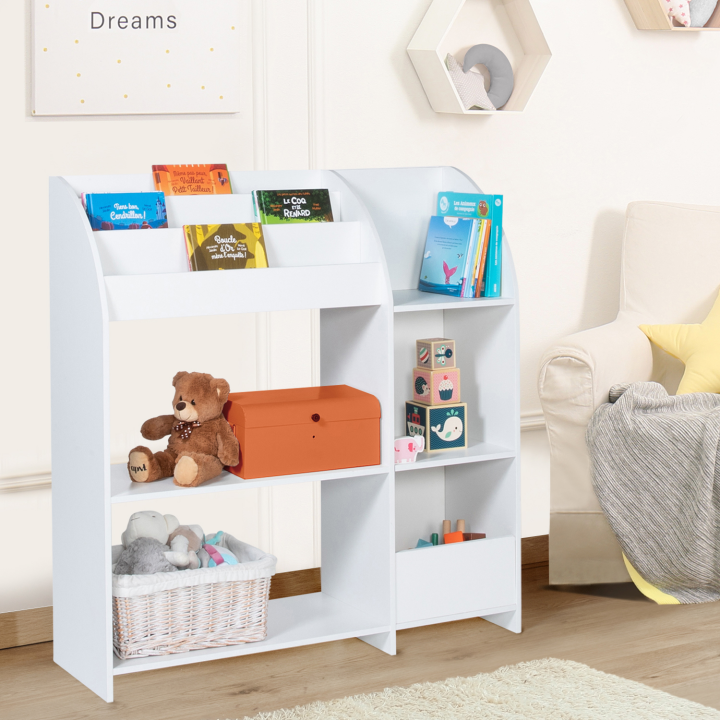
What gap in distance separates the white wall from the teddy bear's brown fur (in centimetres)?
35

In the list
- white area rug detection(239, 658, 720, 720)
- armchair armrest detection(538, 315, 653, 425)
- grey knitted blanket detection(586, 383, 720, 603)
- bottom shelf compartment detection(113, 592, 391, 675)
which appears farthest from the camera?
armchair armrest detection(538, 315, 653, 425)

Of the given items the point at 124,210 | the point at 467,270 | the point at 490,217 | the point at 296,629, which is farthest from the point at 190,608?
the point at 490,217

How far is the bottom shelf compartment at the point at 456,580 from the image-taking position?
7.25 ft

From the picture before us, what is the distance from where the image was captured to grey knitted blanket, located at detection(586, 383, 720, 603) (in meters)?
2.35

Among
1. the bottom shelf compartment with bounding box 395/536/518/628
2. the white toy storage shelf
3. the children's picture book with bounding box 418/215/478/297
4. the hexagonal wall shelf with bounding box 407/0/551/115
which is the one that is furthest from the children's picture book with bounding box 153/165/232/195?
the bottom shelf compartment with bounding box 395/536/518/628

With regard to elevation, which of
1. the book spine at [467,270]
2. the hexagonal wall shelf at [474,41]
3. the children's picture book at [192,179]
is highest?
the hexagonal wall shelf at [474,41]

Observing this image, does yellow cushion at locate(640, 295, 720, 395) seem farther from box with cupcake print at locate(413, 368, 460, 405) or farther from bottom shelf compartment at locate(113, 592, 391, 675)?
bottom shelf compartment at locate(113, 592, 391, 675)

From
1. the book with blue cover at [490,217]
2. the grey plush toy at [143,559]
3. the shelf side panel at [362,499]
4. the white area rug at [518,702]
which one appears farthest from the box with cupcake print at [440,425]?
the grey plush toy at [143,559]

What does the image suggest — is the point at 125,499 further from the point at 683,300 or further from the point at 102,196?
the point at 683,300

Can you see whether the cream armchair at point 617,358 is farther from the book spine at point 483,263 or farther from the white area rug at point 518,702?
the white area rug at point 518,702

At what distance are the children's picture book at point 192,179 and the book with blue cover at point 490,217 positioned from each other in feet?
1.70

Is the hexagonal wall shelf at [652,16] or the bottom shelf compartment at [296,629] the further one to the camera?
the hexagonal wall shelf at [652,16]

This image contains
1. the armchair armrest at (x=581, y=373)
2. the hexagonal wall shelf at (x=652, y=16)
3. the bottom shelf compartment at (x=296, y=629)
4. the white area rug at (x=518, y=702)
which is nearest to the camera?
the white area rug at (x=518, y=702)

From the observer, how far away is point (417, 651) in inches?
87.8
